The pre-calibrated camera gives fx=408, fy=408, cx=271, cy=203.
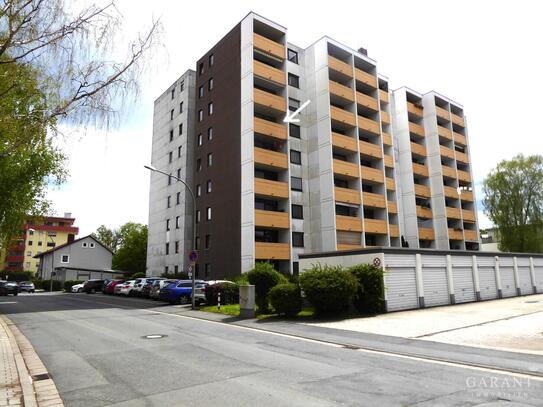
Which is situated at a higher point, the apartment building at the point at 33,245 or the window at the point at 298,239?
the apartment building at the point at 33,245

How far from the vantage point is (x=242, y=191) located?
35.4m

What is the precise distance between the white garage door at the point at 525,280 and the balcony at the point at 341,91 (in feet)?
72.8

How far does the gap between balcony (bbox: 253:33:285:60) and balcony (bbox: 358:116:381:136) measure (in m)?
10.5

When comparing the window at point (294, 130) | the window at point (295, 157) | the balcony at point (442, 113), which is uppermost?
the balcony at point (442, 113)

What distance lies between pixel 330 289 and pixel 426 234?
35631 mm

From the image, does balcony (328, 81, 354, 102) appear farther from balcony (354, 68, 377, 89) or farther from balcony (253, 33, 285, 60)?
balcony (253, 33, 285, 60)

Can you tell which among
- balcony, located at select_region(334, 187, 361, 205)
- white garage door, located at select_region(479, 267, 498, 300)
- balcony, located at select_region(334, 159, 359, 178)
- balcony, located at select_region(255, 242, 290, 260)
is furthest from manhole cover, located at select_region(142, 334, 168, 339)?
balcony, located at select_region(334, 159, 359, 178)

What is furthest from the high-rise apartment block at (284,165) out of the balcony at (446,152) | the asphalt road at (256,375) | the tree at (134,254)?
the asphalt road at (256,375)

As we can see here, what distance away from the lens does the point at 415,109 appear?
5378 cm

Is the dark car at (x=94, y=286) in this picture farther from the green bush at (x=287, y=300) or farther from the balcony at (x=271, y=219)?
the green bush at (x=287, y=300)

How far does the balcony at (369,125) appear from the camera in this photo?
1686 inches

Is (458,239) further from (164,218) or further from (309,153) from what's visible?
(164,218)

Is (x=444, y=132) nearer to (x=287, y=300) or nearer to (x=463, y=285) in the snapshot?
(x=463, y=285)

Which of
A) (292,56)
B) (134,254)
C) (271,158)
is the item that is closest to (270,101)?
(271,158)
